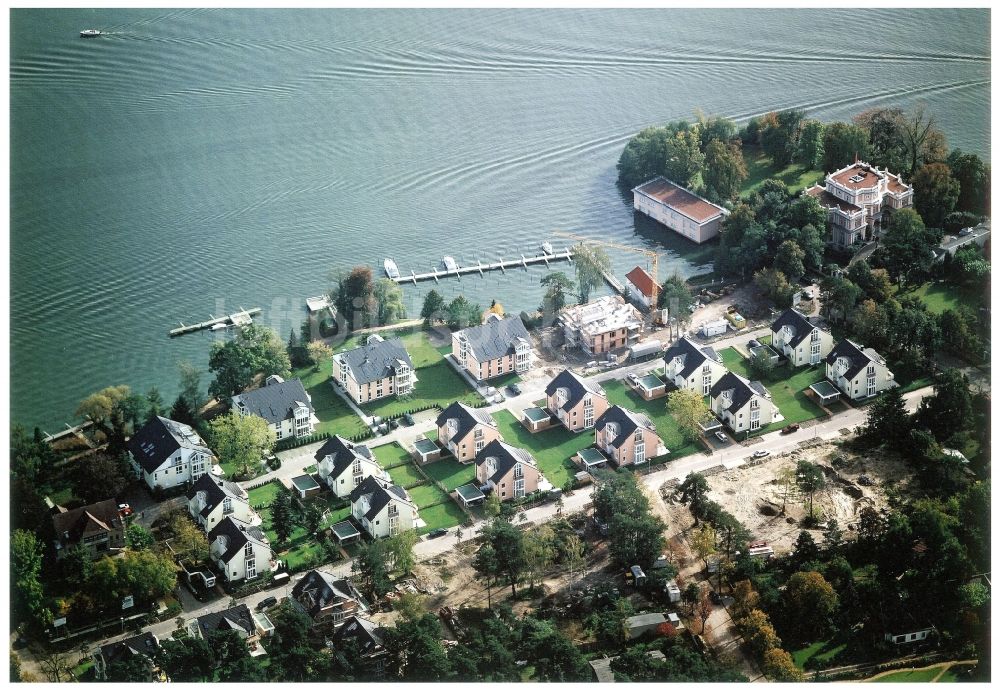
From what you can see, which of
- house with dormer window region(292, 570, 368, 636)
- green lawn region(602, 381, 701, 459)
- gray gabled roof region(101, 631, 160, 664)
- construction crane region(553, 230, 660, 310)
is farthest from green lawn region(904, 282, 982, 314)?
gray gabled roof region(101, 631, 160, 664)

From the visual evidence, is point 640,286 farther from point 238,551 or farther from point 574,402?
point 238,551

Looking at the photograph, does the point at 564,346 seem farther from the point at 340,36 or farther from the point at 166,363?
the point at 340,36

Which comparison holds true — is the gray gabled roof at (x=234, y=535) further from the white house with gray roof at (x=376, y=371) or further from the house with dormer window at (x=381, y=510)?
the white house with gray roof at (x=376, y=371)

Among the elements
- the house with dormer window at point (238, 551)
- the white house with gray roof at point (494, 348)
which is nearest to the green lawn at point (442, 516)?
the house with dormer window at point (238, 551)

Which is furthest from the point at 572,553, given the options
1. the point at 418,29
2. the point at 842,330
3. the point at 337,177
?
the point at 418,29

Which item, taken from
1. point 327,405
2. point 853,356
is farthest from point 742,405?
point 327,405

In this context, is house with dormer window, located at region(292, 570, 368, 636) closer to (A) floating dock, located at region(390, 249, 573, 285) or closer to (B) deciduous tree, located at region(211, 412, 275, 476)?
(B) deciduous tree, located at region(211, 412, 275, 476)
